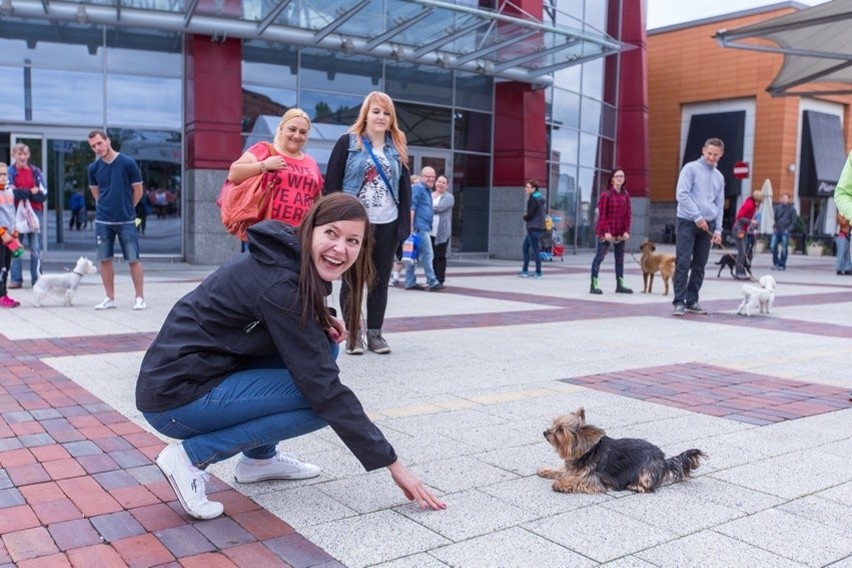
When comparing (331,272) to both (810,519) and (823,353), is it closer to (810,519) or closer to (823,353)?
(810,519)

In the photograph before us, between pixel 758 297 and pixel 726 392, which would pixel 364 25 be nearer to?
pixel 758 297

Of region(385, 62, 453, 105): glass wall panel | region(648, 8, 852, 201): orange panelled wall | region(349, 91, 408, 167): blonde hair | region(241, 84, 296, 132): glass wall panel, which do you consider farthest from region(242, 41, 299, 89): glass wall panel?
region(648, 8, 852, 201): orange panelled wall

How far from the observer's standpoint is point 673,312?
9.62 metres

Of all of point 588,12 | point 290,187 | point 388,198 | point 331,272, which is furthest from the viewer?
point 588,12

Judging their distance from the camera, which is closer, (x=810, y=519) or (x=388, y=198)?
(x=810, y=519)

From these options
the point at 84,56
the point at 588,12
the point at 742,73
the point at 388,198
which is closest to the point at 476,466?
the point at 388,198

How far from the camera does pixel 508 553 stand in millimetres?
2691

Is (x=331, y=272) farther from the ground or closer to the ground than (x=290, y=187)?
closer to the ground

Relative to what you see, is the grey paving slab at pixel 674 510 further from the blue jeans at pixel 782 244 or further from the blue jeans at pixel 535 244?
the blue jeans at pixel 782 244

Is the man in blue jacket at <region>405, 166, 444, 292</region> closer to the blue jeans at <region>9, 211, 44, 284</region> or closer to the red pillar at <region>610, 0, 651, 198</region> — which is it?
the blue jeans at <region>9, 211, 44, 284</region>

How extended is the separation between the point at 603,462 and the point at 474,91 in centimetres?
1764

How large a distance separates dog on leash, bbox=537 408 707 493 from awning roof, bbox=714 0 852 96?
12731 millimetres

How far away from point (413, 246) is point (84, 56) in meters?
8.12

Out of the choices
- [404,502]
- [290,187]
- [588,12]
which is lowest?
[404,502]
